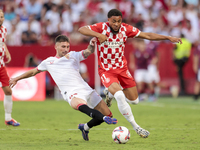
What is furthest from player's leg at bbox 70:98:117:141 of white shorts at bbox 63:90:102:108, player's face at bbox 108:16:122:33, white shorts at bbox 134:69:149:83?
white shorts at bbox 134:69:149:83

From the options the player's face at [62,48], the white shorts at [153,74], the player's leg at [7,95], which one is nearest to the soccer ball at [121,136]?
the player's face at [62,48]

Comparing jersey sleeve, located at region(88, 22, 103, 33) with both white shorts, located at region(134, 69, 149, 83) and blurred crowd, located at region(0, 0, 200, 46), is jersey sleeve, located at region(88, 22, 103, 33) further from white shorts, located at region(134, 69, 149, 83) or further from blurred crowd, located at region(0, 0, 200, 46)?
blurred crowd, located at region(0, 0, 200, 46)

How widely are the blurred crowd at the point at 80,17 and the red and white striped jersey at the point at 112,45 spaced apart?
9.66 m

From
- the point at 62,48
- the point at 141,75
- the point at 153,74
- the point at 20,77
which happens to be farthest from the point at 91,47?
the point at 153,74

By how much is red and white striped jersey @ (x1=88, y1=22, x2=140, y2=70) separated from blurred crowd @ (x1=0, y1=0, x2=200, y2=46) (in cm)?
966

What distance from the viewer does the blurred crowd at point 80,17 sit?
1717 centimetres

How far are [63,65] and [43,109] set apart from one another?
229 inches

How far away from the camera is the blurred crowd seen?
17.2 metres

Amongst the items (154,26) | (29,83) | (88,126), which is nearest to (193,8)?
(154,26)

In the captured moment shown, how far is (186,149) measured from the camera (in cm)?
576

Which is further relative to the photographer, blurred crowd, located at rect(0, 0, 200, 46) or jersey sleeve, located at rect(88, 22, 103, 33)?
blurred crowd, located at rect(0, 0, 200, 46)

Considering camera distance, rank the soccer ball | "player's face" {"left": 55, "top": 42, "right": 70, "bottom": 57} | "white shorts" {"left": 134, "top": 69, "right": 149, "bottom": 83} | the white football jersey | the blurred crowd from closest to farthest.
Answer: the soccer ball < the white football jersey < "player's face" {"left": 55, "top": 42, "right": 70, "bottom": 57} < "white shorts" {"left": 134, "top": 69, "right": 149, "bottom": 83} < the blurred crowd

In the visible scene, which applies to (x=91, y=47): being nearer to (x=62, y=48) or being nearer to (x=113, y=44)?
(x=62, y=48)

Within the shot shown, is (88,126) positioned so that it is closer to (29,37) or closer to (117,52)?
(117,52)
